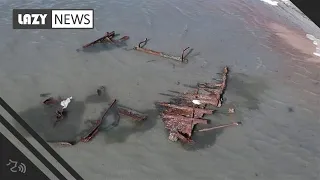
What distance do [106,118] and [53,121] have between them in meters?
2.06

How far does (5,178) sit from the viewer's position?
10.6 metres

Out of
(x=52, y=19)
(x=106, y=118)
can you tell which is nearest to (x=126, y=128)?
(x=106, y=118)

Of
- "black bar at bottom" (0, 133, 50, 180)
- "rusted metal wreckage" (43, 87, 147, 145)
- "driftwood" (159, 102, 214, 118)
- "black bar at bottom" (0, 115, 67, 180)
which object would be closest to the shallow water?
"rusted metal wreckage" (43, 87, 147, 145)

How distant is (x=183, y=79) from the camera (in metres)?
16.0

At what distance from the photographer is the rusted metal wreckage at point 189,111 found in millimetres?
12656

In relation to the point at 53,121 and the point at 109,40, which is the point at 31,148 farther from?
the point at 109,40

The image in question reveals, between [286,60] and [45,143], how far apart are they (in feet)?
43.5

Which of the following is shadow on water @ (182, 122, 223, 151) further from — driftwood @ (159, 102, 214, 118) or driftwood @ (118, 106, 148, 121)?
driftwood @ (118, 106, 148, 121)

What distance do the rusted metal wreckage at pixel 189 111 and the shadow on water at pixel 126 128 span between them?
1.79ft

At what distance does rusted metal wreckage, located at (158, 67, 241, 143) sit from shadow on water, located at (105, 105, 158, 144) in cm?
54

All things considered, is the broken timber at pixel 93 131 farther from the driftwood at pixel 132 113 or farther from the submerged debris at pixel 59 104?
the submerged debris at pixel 59 104

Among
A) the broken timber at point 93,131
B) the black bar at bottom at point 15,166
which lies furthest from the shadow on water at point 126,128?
the black bar at bottom at point 15,166

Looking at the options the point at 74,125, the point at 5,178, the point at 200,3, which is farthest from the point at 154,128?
the point at 200,3

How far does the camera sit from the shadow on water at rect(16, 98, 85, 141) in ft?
41.0
